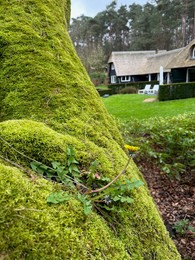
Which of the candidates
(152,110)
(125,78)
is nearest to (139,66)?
(125,78)

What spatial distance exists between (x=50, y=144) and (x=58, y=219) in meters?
0.48

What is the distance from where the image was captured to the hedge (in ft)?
58.1

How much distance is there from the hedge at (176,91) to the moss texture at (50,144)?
51.8 feet

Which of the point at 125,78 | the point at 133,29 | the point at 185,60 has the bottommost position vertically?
the point at 125,78

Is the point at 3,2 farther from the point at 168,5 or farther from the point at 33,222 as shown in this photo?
the point at 168,5

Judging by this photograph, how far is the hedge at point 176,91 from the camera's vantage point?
17.7 meters

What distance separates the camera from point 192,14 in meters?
40.6

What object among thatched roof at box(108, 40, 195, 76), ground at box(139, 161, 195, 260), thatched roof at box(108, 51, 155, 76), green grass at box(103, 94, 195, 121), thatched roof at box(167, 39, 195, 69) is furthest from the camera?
thatched roof at box(108, 51, 155, 76)

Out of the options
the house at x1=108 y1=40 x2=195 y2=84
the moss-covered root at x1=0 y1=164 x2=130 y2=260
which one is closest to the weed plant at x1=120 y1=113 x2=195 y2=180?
the moss-covered root at x1=0 y1=164 x2=130 y2=260

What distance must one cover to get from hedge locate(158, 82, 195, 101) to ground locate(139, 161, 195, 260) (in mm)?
14013

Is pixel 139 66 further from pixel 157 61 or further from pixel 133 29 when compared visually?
pixel 133 29

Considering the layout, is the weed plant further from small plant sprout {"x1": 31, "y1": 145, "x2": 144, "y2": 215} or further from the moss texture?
small plant sprout {"x1": 31, "y1": 145, "x2": 144, "y2": 215}

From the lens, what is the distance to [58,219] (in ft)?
2.90

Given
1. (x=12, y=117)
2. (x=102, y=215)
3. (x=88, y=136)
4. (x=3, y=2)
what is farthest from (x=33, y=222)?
(x=3, y=2)
